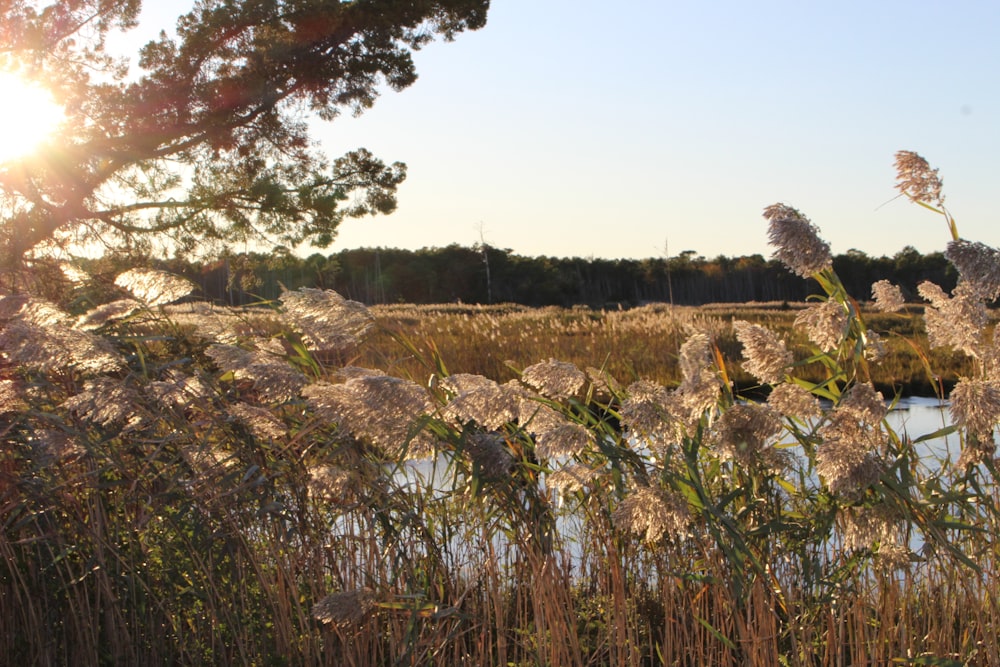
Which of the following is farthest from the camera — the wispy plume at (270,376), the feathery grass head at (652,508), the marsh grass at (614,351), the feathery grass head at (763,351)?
the marsh grass at (614,351)

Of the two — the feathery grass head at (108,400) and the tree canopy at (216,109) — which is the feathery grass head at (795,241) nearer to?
the feathery grass head at (108,400)

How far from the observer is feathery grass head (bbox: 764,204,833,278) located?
2566mm

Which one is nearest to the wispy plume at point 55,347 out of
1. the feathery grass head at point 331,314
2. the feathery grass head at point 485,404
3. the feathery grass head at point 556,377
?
the feathery grass head at point 331,314

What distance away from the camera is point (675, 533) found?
10.3 ft

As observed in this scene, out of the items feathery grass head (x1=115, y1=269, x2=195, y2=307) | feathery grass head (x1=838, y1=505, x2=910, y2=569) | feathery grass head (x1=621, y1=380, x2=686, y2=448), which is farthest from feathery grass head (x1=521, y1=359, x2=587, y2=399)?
feathery grass head (x1=115, y1=269, x2=195, y2=307)

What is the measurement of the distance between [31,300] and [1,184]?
9572 mm

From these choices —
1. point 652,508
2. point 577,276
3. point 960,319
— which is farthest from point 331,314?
point 577,276

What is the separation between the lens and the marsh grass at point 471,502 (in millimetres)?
2695

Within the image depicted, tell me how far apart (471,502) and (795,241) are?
44.6 inches

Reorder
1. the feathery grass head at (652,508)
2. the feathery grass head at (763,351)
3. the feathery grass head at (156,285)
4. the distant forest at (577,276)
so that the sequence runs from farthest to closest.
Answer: the distant forest at (577,276), the feathery grass head at (156,285), the feathery grass head at (763,351), the feathery grass head at (652,508)

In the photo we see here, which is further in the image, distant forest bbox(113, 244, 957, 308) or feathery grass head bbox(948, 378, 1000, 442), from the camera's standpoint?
distant forest bbox(113, 244, 957, 308)

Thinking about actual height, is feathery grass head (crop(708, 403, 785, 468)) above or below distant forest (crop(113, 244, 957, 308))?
below

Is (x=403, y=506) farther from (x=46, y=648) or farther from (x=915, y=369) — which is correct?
(x=915, y=369)

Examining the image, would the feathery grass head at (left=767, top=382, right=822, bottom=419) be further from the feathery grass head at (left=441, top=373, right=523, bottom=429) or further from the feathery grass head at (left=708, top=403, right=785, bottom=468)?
the feathery grass head at (left=441, top=373, right=523, bottom=429)
